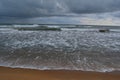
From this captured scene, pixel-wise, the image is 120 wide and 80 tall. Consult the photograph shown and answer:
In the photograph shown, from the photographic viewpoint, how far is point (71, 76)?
5625 mm

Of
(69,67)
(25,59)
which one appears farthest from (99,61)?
(25,59)

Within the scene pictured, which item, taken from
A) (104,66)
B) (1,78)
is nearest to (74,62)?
(104,66)

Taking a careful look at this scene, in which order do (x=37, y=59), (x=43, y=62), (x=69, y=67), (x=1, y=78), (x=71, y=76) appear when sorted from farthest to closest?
(x=37, y=59) → (x=43, y=62) → (x=69, y=67) → (x=71, y=76) → (x=1, y=78)

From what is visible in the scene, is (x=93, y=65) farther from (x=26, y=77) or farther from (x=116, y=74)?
(x=26, y=77)

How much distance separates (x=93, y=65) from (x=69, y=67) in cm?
100

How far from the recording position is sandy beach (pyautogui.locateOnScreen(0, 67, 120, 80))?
18.0 ft

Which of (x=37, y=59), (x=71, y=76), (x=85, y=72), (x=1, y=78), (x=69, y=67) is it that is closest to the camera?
(x=1, y=78)

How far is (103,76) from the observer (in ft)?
18.6

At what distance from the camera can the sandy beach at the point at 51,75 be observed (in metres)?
5.48

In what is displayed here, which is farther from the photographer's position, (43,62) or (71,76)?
(43,62)

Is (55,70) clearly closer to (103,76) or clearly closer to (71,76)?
(71,76)

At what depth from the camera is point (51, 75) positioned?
5.75 meters

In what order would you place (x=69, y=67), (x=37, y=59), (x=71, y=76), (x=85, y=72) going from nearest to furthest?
(x=71, y=76) → (x=85, y=72) → (x=69, y=67) → (x=37, y=59)

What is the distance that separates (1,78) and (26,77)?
74 centimetres
